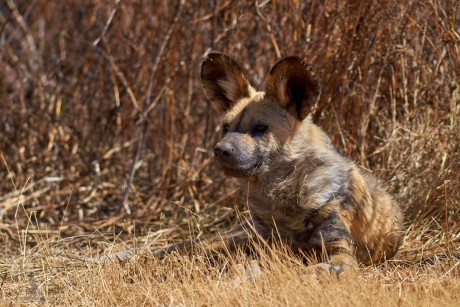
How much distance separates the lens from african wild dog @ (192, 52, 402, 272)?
4.57m

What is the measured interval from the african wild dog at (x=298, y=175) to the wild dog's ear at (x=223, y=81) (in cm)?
1

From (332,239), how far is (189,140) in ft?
9.30

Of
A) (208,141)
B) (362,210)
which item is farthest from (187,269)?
(208,141)

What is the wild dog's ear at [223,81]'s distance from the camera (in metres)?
4.97

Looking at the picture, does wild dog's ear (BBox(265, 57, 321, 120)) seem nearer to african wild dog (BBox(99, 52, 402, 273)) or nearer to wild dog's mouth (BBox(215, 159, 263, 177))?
african wild dog (BBox(99, 52, 402, 273))

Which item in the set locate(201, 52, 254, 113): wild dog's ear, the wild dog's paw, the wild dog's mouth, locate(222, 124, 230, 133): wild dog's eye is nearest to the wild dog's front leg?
the wild dog's paw

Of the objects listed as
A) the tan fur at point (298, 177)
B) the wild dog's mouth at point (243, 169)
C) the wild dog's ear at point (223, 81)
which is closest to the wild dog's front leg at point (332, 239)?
the tan fur at point (298, 177)

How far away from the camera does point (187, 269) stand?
420cm

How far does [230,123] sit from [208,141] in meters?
2.26

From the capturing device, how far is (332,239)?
4.52 m

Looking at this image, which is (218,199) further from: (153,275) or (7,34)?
(7,34)

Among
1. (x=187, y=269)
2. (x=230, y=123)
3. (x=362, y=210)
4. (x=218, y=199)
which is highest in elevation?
(x=230, y=123)

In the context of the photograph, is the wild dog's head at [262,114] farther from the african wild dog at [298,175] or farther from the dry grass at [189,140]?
the dry grass at [189,140]

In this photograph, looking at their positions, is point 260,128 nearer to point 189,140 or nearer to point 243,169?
point 243,169
